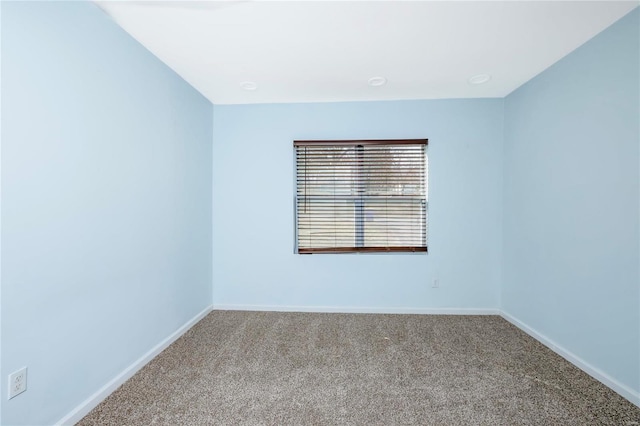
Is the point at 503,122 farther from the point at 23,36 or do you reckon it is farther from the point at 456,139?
the point at 23,36

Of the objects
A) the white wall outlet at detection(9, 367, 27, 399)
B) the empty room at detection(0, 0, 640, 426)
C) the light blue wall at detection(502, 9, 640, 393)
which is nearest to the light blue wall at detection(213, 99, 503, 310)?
the empty room at detection(0, 0, 640, 426)

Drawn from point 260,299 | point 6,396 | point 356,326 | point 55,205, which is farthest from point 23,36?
point 356,326

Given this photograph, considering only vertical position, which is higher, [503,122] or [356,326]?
[503,122]

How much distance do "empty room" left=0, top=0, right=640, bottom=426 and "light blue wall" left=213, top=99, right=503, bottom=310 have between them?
0.03 meters

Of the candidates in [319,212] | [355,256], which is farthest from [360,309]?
[319,212]

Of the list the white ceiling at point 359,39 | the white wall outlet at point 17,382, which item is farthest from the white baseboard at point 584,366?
the white wall outlet at point 17,382

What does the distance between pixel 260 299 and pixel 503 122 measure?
130 inches

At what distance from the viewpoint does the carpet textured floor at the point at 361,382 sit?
161 centimetres

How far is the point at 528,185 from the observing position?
2.62 metres

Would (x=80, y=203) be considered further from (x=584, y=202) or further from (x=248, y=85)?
(x=584, y=202)

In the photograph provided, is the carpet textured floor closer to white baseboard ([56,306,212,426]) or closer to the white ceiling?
white baseboard ([56,306,212,426])

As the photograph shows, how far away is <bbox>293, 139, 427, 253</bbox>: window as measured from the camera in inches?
123

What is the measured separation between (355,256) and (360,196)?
2.22 feet

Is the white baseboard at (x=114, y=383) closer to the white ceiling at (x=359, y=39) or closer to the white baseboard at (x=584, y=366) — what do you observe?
the white ceiling at (x=359, y=39)
